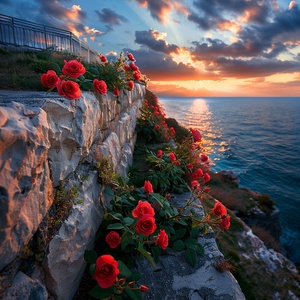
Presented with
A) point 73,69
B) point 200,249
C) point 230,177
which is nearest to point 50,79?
point 73,69

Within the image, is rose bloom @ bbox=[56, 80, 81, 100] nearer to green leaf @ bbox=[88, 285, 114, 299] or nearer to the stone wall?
Answer: the stone wall

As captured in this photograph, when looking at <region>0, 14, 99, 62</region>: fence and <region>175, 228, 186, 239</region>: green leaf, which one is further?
<region>0, 14, 99, 62</region>: fence

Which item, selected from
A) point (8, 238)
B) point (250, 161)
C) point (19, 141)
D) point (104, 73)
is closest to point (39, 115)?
point (19, 141)

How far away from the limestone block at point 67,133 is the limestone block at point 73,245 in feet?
0.90

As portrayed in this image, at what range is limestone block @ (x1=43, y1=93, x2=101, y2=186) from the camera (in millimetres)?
1769

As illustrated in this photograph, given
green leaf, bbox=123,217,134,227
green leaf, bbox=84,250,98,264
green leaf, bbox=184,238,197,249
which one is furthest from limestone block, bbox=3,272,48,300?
green leaf, bbox=184,238,197,249

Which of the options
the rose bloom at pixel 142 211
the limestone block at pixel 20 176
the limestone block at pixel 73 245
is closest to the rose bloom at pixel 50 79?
the limestone block at pixel 20 176

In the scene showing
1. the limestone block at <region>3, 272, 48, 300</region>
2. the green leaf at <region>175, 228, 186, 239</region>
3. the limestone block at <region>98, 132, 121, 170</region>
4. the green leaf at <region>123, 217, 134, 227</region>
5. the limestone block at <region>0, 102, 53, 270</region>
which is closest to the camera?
the limestone block at <region>0, 102, 53, 270</region>

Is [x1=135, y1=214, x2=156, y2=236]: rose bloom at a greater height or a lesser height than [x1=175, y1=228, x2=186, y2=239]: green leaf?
greater

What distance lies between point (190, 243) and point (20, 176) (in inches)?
88.0

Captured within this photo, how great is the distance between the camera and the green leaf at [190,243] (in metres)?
2.74

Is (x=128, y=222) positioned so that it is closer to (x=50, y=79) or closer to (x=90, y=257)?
(x=90, y=257)

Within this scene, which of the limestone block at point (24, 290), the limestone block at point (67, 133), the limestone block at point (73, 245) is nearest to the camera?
the limestone block at point (24, 290)

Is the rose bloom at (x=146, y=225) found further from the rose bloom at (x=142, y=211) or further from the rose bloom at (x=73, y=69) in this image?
the rose bloom at (x=73, y=69)
